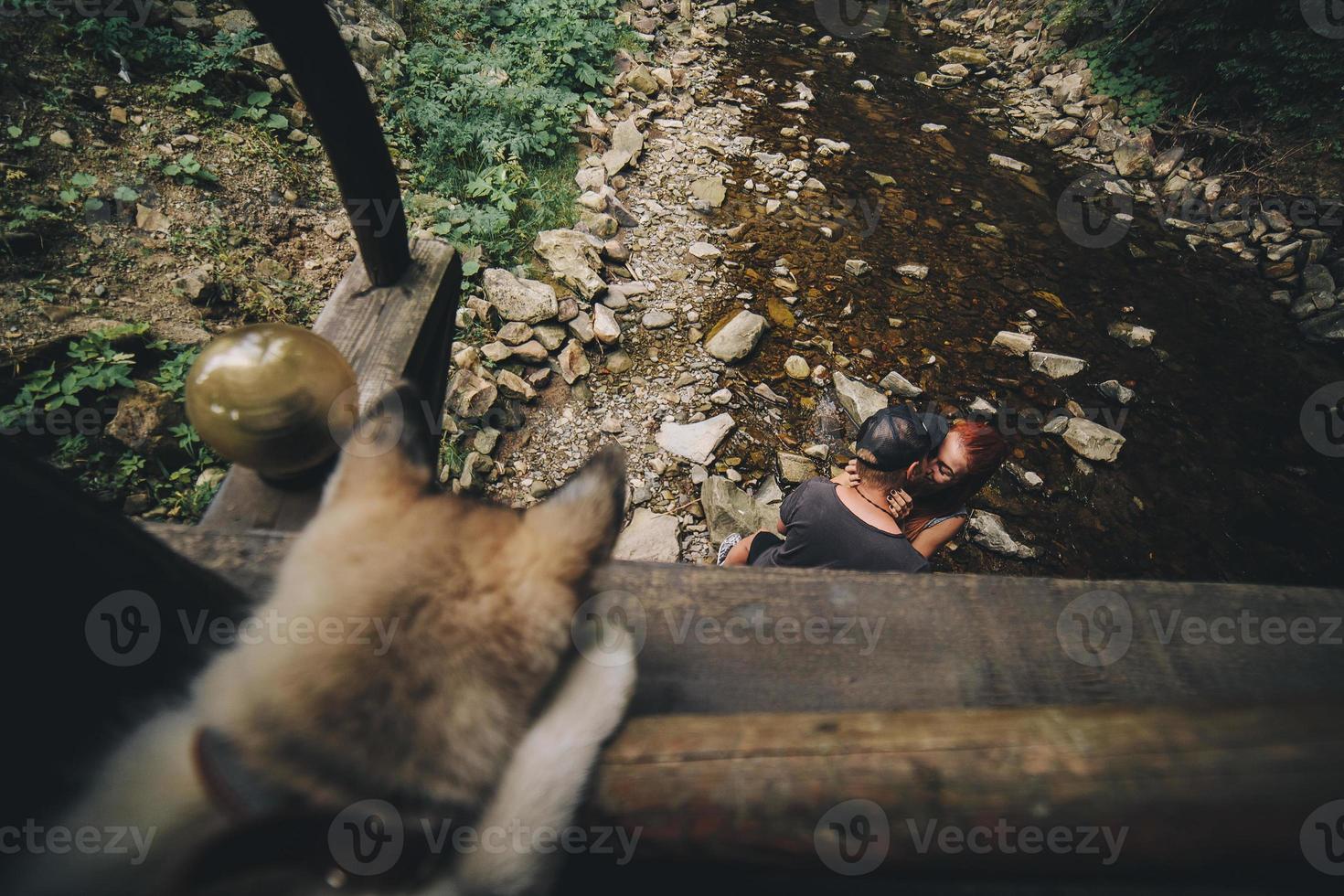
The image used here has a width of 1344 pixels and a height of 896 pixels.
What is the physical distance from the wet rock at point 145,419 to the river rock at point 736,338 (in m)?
2.70

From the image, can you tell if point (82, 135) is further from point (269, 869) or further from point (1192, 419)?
point (1192, 419)

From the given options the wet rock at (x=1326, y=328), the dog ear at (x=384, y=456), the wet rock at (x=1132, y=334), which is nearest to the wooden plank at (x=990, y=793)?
the dog ear at (x=384, y=456)

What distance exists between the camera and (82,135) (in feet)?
8.83

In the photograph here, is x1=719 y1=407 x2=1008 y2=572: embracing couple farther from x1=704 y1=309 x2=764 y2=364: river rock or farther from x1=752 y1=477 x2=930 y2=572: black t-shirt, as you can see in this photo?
x1=704 y1=309 x2=764 y2=364: river rock

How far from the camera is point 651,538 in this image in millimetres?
2830

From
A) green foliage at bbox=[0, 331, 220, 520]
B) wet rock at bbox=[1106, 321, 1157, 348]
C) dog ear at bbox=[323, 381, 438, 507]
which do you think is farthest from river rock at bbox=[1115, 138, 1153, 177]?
green foliage at bbox=[0, 331, 220, 520]

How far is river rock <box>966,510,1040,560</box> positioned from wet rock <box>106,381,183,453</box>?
3803 mm

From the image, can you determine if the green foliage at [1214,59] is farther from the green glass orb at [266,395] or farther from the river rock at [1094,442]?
the green glass orb at [266,395]

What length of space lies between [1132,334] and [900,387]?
2.19 m

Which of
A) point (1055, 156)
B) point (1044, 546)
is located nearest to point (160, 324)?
point (1044, 546)

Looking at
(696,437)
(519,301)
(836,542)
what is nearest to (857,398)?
(696,437)

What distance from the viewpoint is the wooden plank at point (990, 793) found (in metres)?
0.74

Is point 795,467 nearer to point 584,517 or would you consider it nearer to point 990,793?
point 584,517

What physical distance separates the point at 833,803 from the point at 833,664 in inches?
13.1
